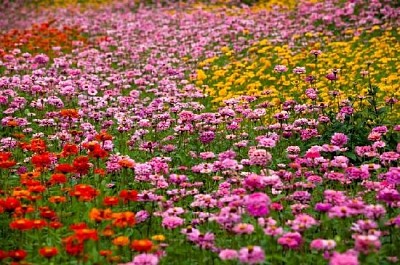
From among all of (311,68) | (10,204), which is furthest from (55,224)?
(311,68)

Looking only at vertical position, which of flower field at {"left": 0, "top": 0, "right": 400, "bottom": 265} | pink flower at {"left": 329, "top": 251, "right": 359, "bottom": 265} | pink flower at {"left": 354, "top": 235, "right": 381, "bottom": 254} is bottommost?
flower field at {"left": 0, "top": 0, "right": 400, "bottom": 265}

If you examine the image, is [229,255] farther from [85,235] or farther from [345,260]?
[85,235]

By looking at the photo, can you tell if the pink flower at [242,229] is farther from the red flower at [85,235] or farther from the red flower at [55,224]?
the red flower at [55,224]

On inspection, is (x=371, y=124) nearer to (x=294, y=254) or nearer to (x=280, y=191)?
(x=280, y=191)

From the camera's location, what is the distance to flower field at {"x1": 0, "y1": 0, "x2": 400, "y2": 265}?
4953 millimetres

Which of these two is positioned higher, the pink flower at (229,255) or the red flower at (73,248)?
the pink flower at (229,255)

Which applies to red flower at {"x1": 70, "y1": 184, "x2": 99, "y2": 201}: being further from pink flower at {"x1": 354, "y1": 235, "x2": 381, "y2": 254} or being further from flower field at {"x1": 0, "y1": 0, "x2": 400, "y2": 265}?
pink flower at {"x1": 354, "y1": 235, "x2": 381, "y2": 254}

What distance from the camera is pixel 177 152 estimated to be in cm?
768

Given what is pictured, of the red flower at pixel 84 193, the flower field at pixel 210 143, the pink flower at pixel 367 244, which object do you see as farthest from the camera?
the red flower at pixel 84 193

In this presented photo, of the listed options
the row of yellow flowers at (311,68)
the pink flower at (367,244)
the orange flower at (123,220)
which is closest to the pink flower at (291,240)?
the pink flower at (367,244)

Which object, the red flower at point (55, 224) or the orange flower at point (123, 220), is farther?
the red flower at point (55, 224)

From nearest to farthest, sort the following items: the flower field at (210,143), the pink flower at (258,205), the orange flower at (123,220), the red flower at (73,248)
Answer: the red flower at (73,248)
the pink flower at (258,205)
the orange flower at (123,220)
the flower field at (210,143)

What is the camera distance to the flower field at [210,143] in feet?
16.3

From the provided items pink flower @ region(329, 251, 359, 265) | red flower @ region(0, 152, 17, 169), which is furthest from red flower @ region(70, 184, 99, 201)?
pink flower @ region(329, 251, 359, 265)
